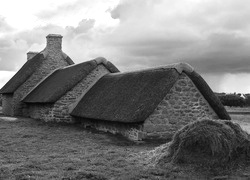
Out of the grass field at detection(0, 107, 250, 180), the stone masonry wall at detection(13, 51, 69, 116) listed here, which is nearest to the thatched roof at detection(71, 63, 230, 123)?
the grass field at detection(0, 107, 250, 180)

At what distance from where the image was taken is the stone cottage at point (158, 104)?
14.2 m

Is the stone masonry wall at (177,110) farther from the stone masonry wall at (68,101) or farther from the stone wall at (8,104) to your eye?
the stone wall at (8,104)

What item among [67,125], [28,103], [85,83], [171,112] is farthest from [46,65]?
[171,112]

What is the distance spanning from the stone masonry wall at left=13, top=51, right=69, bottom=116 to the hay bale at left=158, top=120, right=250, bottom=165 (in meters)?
19.0

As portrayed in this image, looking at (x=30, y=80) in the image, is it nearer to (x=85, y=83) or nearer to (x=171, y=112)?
(x=85, y=83)

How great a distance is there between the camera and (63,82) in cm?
2130

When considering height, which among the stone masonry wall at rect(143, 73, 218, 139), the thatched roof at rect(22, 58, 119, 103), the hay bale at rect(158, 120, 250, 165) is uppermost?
the thatched roof at rect(22, 58, 119, 103)

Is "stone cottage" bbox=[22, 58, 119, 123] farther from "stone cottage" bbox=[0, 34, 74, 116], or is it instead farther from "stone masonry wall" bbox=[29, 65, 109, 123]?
"stone cottage" bbox=[0, 34, 74, 116]

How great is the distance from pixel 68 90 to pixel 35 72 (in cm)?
741

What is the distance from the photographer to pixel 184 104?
49.5 ft

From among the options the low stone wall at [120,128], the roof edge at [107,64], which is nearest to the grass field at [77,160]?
the low stone wall at [120,128]

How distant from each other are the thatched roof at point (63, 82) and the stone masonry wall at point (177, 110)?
7.40m

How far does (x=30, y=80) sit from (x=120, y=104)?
1306 cm

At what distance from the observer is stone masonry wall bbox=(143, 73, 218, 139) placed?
1435cm
